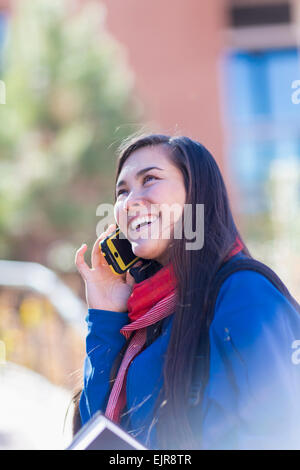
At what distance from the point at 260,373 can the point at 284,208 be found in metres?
8.91

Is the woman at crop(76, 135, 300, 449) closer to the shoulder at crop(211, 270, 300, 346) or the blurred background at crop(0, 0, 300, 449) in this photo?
the shoulder at crop(211, 270, 300, 346)

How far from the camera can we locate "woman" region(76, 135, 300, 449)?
1312 millimetres

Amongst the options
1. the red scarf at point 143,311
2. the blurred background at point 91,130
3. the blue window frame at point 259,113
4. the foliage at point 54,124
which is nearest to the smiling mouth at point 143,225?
the red scarf at point 143,311

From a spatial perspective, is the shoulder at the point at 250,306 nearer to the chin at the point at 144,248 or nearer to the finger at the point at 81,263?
the chin at the point at 144,248

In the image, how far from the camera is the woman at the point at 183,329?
51.6 inches

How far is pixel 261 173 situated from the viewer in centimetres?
1252

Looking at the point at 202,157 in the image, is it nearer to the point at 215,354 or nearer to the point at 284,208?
the point at 215,354

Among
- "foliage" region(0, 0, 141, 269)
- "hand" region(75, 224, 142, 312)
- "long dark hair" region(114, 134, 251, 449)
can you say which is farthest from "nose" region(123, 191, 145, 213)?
"foliage" region(0, 0, 141, 269)

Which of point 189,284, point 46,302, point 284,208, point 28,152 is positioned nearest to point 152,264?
point 189,284

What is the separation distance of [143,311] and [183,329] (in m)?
0.23

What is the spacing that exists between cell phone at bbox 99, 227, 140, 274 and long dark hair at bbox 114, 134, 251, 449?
0.90 feet

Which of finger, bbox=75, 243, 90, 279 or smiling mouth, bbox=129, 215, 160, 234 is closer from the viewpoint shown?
smiling mouth, bbox=129, 215, 160, 234

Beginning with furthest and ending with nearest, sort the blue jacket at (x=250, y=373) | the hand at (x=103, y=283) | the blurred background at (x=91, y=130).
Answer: the blurred background at (x=91, y=130)
the hand at (x=103, y=283)
the blue jacket at (x=250, y=373)

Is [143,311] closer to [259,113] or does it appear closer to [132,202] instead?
[132,202]
